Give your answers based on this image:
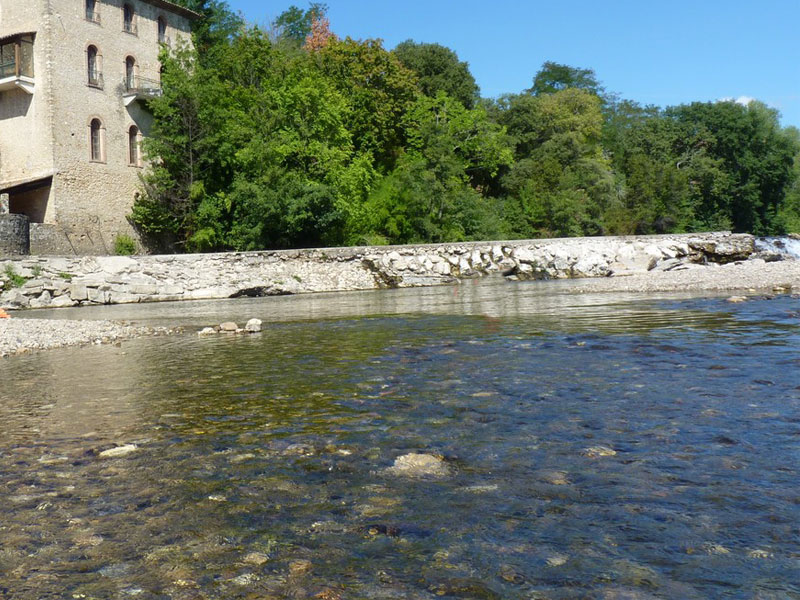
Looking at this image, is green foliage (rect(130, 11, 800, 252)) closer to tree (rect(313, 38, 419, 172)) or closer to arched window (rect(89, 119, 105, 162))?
tree (rect(313, 38, 419, 172))

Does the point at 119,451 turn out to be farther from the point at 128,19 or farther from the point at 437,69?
the point at 437,69

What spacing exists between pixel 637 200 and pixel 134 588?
48.9 meters

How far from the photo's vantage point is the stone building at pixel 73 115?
112 ft

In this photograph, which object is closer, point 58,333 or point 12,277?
point 58,333

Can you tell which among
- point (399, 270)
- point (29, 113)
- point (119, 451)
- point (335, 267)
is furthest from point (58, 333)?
point (29, 113)

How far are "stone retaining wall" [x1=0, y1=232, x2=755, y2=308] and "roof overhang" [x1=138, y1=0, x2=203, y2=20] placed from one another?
19918 mm

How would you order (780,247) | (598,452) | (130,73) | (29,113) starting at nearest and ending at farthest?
(598,452) → (29,113) → (780,247) → (130,73)

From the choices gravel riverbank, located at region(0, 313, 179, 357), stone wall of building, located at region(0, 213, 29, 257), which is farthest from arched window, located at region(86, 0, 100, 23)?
gravel riverbank, located at region(0, 313, 179, 357)

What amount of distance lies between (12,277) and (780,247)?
36.0 meters

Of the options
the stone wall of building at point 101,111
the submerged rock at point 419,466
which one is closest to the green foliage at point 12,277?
the stone wall of building at point 101,111

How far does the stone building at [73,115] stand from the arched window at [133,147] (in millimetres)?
56

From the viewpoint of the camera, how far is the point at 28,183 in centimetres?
3391

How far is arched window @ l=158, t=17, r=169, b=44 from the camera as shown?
132ft

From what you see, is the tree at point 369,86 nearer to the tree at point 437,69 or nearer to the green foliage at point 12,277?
the tree at point 437,69
